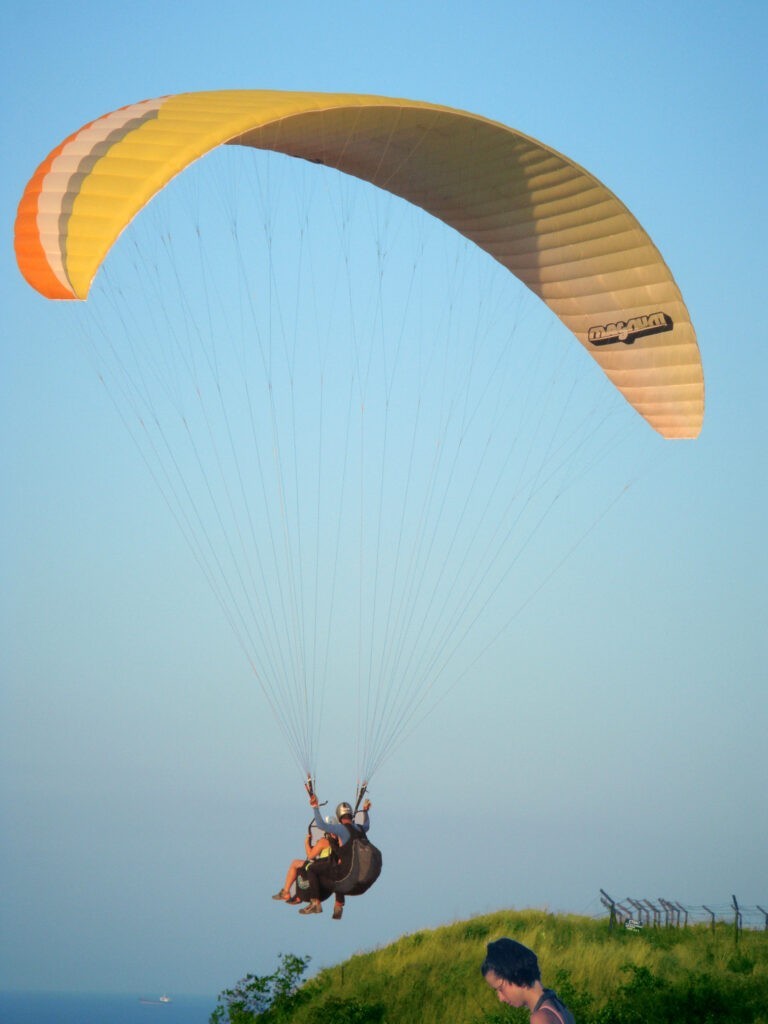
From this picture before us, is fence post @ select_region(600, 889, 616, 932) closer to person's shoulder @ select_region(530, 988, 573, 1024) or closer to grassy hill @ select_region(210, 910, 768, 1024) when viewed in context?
grassy hill @ select_region(210, 910, 768, 1024)

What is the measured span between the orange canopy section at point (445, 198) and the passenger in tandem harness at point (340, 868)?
6164 millimetres

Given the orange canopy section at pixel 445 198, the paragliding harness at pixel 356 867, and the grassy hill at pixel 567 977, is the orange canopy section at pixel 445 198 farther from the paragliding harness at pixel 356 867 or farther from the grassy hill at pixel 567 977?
the grassy hill at pixel 567 977

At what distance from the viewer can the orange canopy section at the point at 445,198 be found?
14055mm

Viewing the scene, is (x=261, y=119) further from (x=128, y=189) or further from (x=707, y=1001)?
(x=707, y=1001)

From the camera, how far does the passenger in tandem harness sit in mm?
15750

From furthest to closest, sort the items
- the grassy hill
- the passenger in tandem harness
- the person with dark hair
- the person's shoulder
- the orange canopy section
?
the grassy hill < the passenger in tandem harness < the orange canopy section < the person with dark hair < the person's shoulder

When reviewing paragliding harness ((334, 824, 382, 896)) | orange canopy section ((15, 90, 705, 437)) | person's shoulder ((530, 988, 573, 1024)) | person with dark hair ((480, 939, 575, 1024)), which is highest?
orange canopy section ((15, 90, 705, 437))

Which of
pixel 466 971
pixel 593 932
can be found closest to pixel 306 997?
pixel 466 971

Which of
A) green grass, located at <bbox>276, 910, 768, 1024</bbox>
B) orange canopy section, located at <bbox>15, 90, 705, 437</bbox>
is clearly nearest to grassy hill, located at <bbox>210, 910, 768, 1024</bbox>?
green grass, located at <bbox>276, 910, 768, 1024</bbox>

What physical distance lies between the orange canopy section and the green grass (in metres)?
7.35

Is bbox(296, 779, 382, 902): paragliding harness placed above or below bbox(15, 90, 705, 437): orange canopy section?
below

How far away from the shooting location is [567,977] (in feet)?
66.3

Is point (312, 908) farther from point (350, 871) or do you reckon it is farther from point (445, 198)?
point (445, 198)

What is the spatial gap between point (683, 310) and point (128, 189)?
317 inches
